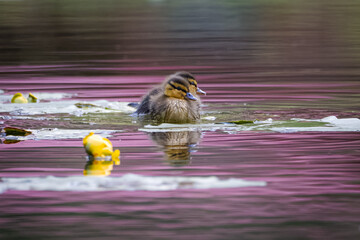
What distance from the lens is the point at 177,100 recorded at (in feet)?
28.0

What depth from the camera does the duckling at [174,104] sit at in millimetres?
8312

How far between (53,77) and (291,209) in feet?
28.7

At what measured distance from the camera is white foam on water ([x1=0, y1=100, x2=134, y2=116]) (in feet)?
29.0

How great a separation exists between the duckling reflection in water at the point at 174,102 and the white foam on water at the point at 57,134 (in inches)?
42.7

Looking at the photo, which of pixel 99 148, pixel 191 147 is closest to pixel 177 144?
pixel 191 147

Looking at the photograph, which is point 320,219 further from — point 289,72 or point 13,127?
point 289,72

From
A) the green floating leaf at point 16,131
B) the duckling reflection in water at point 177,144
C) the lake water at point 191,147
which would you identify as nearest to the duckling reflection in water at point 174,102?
the lake water at point 191,147

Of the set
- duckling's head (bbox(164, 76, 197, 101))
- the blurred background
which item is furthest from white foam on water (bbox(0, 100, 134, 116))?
the blurred background

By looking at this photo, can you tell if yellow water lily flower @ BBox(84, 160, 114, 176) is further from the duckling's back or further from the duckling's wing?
the duckling's wing

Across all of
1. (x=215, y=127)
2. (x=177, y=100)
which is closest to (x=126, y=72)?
(x=177, y=100)

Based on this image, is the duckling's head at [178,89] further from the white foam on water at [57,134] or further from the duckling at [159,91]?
the white foam on water at [57,134]

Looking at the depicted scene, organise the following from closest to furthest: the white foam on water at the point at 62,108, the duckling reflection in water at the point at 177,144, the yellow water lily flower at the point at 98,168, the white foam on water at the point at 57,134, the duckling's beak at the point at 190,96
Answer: the yellow water lily flower at the point at 98,168 → the duckling reflection in water at the point at 177,144 → the white foam on water at the point at 57,134 → the duckling's beak at the point at 190,96 → the white foam on water at the point at 62,108

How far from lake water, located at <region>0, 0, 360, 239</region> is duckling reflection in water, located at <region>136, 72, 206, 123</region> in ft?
0.74

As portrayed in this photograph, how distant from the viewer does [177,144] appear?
6699 millimetres
